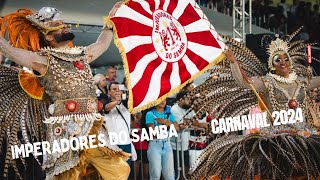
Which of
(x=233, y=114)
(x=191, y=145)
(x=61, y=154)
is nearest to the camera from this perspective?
(x=61, y=154)

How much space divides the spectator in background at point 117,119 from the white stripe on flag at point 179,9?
120 cm

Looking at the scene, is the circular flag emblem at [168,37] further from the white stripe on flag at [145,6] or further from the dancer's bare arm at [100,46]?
the dancer's bare arm at [100,46]

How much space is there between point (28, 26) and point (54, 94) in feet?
2.06

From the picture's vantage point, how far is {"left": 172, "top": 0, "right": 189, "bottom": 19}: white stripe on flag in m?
6.98

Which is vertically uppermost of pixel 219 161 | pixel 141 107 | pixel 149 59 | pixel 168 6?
pixel 168 6

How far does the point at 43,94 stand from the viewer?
239 inches

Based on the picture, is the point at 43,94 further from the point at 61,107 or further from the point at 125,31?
the point at 125,31

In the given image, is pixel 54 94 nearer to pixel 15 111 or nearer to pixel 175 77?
pixel 15 111

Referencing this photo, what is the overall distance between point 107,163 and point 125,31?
4.28ft

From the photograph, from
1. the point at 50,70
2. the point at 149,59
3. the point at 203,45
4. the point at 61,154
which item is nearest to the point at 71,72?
the point at 50,70

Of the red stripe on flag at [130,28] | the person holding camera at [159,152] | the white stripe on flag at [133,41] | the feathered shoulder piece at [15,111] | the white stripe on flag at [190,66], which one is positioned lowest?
the person holding camera at [159,152]

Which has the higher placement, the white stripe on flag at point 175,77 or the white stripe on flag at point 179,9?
the white stripe on flag at point 179,9

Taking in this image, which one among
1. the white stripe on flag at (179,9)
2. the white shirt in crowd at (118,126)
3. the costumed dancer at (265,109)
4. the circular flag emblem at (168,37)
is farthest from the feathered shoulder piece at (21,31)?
the white shirt in crowd at (118,126)

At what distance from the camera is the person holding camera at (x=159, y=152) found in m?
8.14
